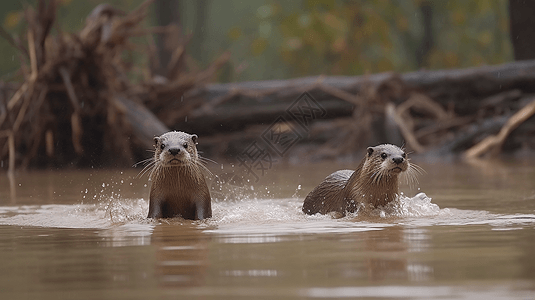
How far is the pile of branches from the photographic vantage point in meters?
10.4

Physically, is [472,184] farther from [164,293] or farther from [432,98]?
[432,98]

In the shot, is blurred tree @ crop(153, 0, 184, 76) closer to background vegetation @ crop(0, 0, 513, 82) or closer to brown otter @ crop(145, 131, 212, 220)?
background vegetation @ crop(0, 0, 513, 82)

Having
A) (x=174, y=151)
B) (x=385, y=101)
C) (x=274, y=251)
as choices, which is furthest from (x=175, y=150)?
(x=385, y=101)

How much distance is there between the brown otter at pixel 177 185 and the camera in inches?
194

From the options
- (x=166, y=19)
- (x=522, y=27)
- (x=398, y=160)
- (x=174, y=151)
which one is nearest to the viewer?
(x=174, y=151)

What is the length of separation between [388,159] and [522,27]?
30.9 ft

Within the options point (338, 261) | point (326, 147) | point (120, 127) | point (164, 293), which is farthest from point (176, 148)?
point (326, 147)

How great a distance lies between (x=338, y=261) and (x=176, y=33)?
1198cm

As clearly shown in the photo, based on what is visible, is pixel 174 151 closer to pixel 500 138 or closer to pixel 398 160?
pixel 398 160

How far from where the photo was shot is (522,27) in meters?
13.5

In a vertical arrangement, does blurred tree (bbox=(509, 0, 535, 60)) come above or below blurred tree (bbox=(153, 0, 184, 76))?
below

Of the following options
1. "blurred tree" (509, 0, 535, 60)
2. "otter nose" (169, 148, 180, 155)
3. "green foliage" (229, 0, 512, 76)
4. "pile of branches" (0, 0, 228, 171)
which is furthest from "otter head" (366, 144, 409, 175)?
"green foliage" (229, 0, 512, 76)

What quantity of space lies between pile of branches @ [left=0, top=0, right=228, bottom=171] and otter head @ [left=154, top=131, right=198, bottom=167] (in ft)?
17.2

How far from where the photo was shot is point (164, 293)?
7.52ft
